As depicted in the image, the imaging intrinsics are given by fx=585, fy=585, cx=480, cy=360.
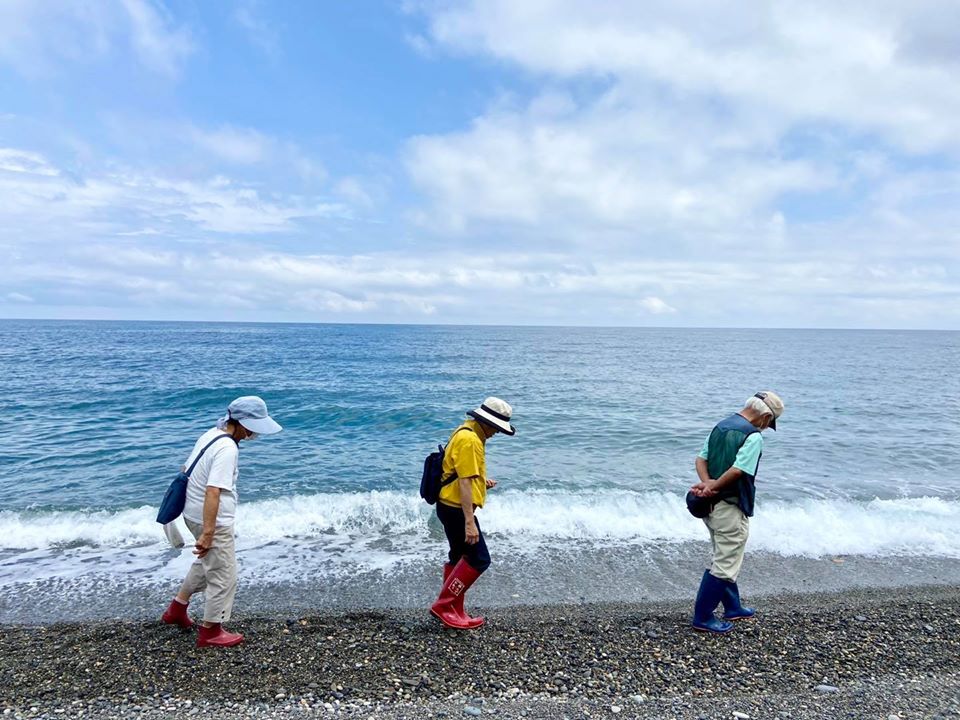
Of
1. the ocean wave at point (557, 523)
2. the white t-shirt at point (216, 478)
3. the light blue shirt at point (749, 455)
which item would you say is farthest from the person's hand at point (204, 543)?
the light blue shirt at point (749, 455)

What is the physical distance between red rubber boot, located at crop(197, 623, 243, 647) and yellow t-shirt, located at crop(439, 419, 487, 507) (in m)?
1.99

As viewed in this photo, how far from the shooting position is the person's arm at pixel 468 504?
4730mm

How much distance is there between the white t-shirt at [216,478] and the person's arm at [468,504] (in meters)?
1.73

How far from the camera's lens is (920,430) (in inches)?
737

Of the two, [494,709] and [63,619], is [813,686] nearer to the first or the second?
[494,709]

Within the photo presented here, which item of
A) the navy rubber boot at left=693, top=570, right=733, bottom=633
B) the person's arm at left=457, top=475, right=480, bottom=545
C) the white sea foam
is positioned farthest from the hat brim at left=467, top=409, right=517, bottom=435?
the white sea foam

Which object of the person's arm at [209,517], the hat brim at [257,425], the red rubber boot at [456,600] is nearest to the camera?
the person's arm at [209,517]

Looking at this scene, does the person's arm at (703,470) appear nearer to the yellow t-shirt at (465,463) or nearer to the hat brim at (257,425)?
the yellow t-shirt at (465,463)

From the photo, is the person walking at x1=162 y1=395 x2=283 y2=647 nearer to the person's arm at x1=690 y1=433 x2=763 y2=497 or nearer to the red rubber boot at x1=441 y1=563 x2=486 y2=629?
the red rubber boot at x1=441 y1=563 x2=486 y2=629

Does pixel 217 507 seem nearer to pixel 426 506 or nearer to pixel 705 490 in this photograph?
pixel 705 490

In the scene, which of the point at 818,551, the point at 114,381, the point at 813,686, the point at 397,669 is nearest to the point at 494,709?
the point at 397,669

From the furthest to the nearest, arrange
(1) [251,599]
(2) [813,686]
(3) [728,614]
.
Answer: (1) [251,599] < (3) [728,614] < (2) [813,686]

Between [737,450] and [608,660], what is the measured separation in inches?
77.6

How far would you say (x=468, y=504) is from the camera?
4.78m
